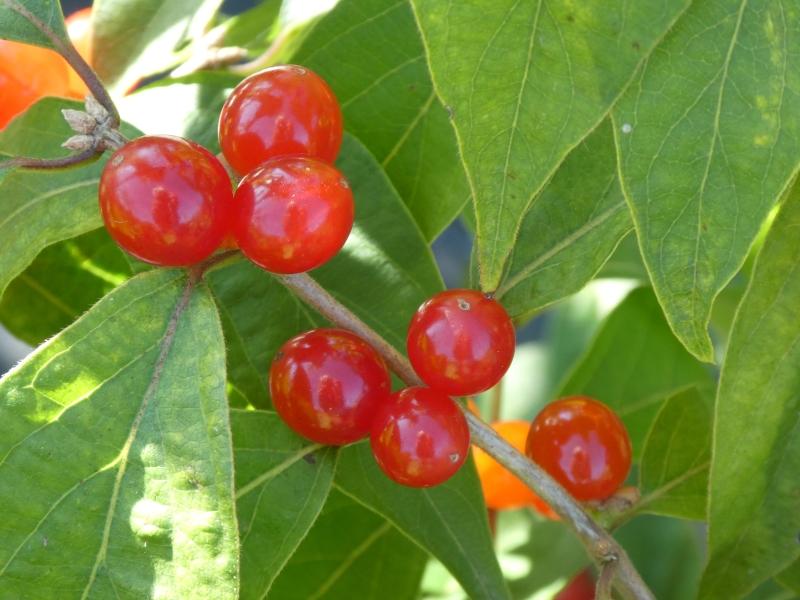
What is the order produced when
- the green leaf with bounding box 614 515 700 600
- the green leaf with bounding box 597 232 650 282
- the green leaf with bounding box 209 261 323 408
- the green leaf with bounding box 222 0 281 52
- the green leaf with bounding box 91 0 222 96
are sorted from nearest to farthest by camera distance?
1. the green leaf with bounding box 209 261 323 408
2. the green leaf with bounding box 91 0 222 96
3. the green leaf with bounding box 222 0 281 52
4. the green leaf with bounding box 597 232 650 282
5. the green leaf with bounding box 614 515 700 600

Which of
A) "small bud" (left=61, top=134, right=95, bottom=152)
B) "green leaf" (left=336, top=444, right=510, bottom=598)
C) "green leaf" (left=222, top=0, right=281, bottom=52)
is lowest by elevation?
"green leaf" (left=336, top=444, right=510, bottom=598)

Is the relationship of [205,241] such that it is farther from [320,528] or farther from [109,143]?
[320,528]

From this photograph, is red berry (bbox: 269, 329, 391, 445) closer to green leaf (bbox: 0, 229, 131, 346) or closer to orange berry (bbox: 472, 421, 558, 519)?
green leaf (bbox: 0, 229, 131, 346)

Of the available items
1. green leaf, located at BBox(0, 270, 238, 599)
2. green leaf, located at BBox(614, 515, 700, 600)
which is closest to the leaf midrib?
green leaf, located at BBox(0, 270, 238, 599)

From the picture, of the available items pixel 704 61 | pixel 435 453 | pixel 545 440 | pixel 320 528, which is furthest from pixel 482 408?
pixel 704 61

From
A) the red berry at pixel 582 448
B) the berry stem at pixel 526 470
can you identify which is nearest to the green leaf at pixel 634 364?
the red berry at pixel 582 448

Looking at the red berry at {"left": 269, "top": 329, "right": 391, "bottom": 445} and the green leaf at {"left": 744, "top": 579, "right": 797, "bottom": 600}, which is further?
the green leaf at {"left": 744, "top": 579, "right": 797, "bottom": 600}
